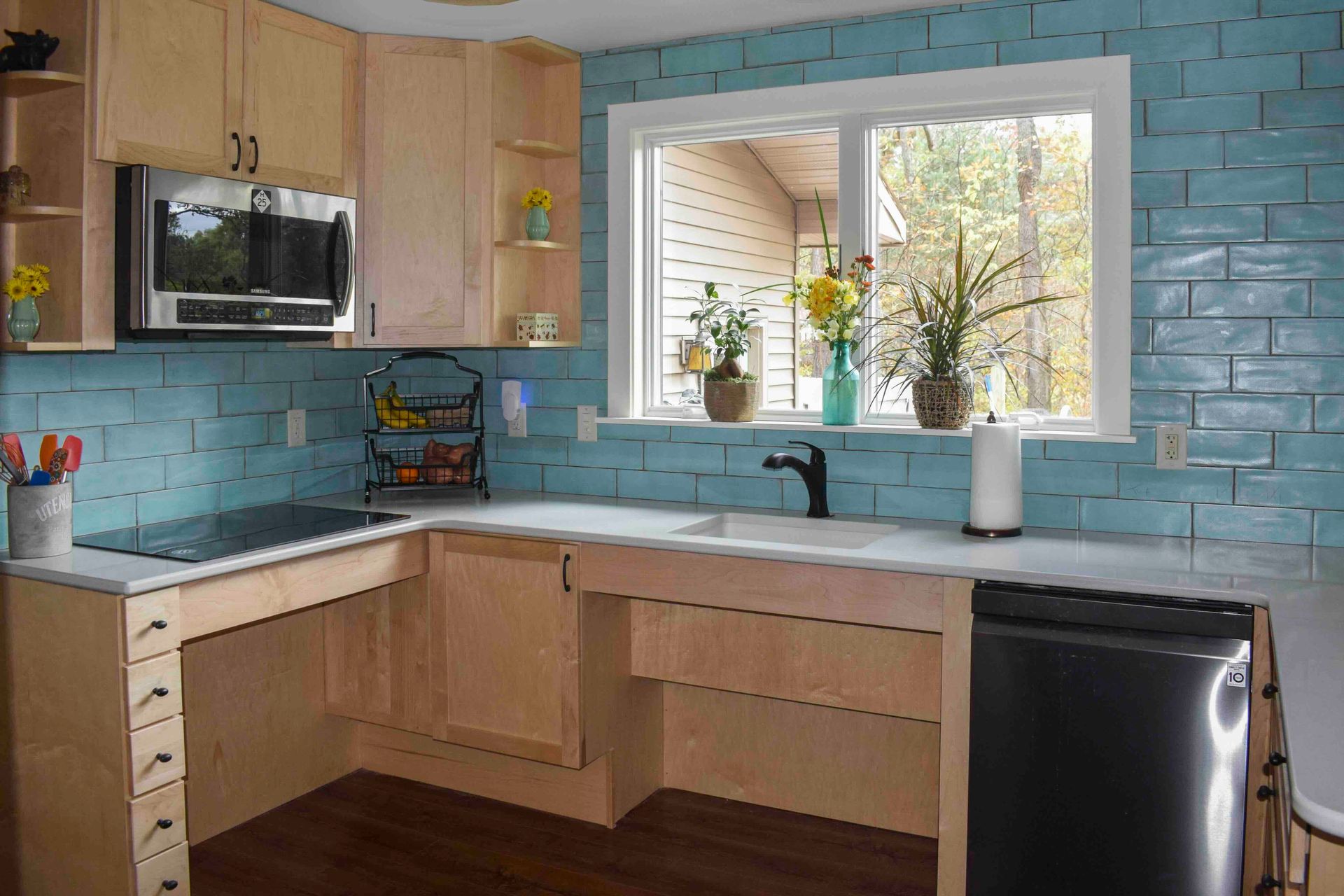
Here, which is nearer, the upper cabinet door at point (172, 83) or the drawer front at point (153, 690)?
the drawer front at point (153, 690)

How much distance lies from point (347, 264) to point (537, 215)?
607mm

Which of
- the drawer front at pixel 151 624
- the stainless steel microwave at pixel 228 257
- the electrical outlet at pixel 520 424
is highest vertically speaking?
the stainless steel microwave at pixel 228 257

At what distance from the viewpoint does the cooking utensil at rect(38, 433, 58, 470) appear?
2430 mm

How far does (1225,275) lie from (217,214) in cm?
250

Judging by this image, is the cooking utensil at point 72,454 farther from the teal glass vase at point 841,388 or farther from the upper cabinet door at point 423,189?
the teal glass vase at point 841,388

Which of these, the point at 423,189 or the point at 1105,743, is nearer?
the point at 1105,743

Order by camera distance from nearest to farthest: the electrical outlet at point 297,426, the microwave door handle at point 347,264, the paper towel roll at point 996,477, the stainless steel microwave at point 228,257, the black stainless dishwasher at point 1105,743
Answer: the black stainless dishwasher at point 1105,743, the stainless steel microwave at point 228,257, the paper towel roll at point 996,477, the microwave door handle at point 347,264, the electrical outlet at point 297,426

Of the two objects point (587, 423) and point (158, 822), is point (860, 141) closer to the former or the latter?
point (587, 423)

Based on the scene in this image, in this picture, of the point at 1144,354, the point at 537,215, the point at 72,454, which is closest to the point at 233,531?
the point at 72,454

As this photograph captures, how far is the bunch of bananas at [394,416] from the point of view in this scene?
11.0 ft

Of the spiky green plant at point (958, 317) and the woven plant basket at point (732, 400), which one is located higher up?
the spiky green plant at point (958, 317)

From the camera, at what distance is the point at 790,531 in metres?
3.04

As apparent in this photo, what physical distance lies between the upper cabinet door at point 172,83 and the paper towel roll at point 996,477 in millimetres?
2030

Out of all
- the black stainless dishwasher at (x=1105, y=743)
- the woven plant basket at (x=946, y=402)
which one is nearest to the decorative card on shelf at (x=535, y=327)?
the woven plant basket at (x=946, y=402)
